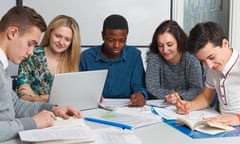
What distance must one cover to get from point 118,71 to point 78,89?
25.1 inches

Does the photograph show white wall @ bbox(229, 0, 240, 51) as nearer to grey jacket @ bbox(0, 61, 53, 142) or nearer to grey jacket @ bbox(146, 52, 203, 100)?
grey jacket @ bbox(146, 52, 203, 100)

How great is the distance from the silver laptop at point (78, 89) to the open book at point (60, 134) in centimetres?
25

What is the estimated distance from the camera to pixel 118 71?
6.98 ft

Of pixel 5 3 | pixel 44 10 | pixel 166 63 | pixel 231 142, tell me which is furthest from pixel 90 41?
pixel 231 142

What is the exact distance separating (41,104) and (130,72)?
792 millimetres

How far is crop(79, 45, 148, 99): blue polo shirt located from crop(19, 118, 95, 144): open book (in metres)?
0.85

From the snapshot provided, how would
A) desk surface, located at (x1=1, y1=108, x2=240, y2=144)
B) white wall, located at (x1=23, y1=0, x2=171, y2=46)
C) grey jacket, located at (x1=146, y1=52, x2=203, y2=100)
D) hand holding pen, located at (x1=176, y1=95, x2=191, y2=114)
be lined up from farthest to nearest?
white wall, located at (x1=23, y1=0, x2=171, y2=46), grey jacket, located at (x1=146, y1=52, x2=203, y2=100), hand holding pen, located at (x1=176, y1=95, x2=191, y2=114), desk surface, located at (x1=1, y1=108, x2=240, y2=144)

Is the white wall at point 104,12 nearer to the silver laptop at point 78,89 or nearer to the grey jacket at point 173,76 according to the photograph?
the grey jacket at point 173,76

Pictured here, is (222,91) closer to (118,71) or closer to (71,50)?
(118,71)

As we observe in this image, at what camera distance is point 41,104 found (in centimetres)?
150

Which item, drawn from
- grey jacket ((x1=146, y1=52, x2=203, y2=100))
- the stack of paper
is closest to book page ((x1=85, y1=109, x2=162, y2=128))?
the stack of paper

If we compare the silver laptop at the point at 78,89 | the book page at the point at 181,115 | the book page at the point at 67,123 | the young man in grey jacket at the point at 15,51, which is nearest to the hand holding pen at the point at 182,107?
the book page at the point at 181,115

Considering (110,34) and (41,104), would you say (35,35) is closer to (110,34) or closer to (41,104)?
(41,104)

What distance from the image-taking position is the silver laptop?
1.46m
